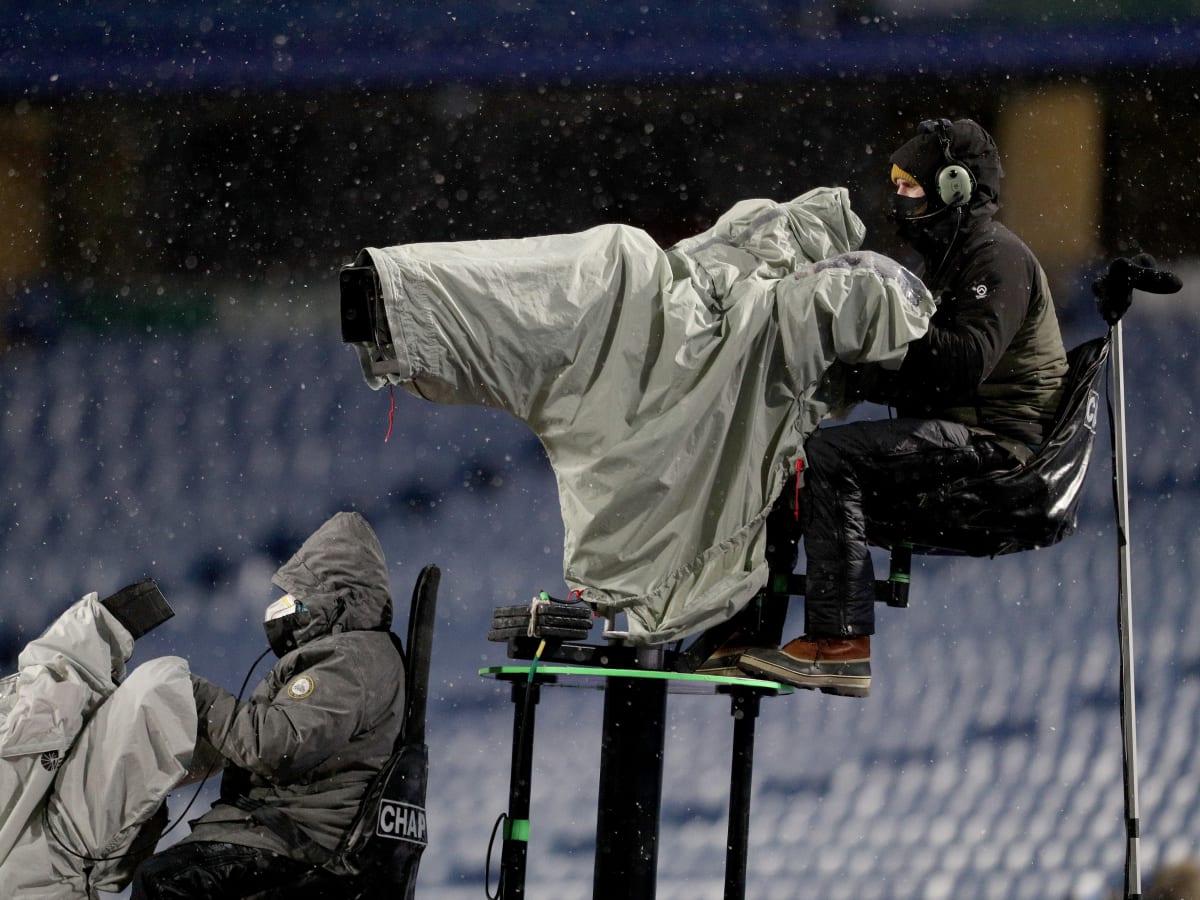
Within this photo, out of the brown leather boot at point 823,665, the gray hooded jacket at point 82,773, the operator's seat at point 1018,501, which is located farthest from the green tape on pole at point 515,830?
the operator's seat at point 1018,501

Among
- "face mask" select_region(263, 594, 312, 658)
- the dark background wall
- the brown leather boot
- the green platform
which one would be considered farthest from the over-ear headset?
the dark background wall

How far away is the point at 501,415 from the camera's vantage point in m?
4.80

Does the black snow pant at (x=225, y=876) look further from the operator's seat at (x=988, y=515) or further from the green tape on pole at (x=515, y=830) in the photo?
the operator's seat at (x=988, y=515)

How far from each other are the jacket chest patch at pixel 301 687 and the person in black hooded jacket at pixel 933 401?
87 centimetres

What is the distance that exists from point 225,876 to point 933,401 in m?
1.61

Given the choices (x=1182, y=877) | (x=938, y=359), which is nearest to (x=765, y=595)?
(x=938, y=359)

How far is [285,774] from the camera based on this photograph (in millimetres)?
2764

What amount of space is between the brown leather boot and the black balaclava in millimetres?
755

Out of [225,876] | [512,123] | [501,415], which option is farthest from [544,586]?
[225,876]

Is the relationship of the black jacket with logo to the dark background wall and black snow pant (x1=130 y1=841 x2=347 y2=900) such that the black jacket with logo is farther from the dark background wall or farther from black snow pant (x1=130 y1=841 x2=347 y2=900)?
the dark background wall

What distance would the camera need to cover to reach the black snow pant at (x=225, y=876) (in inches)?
104

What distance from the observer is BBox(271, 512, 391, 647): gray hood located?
118 inches

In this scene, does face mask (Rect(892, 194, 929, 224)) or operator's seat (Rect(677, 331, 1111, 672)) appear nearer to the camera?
operator's seat (Rect(677, 331, 1111, 672))

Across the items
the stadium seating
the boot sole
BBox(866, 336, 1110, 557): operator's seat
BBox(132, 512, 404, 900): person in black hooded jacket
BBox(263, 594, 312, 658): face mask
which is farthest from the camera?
the stadium seating
